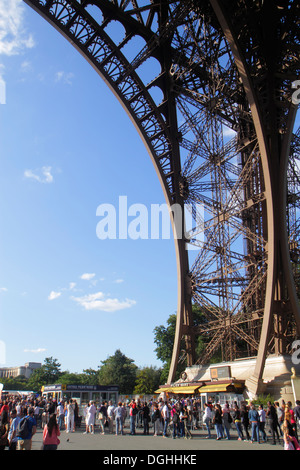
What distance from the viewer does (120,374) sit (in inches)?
2434

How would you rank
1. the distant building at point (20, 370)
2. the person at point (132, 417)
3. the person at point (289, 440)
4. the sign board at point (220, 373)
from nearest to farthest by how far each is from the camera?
the person at point (289, 440) → the person at point (132, 417) → the sign board at point (220, 373) → the distant building at point (20, 370)

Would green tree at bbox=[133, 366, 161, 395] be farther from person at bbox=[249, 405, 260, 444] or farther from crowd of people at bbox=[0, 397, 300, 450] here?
person at bbox=[249, 405, 260, 444]

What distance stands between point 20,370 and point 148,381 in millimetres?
132383

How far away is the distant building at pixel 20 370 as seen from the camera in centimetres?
17250

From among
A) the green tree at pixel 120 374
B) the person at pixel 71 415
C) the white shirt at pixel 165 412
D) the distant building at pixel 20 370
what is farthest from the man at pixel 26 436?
the distant building at pixel 20 370

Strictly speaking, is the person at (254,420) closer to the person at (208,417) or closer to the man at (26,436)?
the person at (208,417)

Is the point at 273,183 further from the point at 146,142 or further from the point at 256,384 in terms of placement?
the point at 256,384

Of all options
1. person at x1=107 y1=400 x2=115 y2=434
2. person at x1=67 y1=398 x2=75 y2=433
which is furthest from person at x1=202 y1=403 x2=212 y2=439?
person at x1=67 y1=398 x2=75 y2=433

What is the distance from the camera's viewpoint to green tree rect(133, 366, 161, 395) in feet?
175

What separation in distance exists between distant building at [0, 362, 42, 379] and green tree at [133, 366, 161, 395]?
12241cm

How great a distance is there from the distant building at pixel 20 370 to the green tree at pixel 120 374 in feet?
387

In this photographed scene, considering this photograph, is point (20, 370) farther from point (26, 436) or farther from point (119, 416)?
point (26, 436)

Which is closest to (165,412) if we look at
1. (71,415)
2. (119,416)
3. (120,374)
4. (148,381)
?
(119,416)
